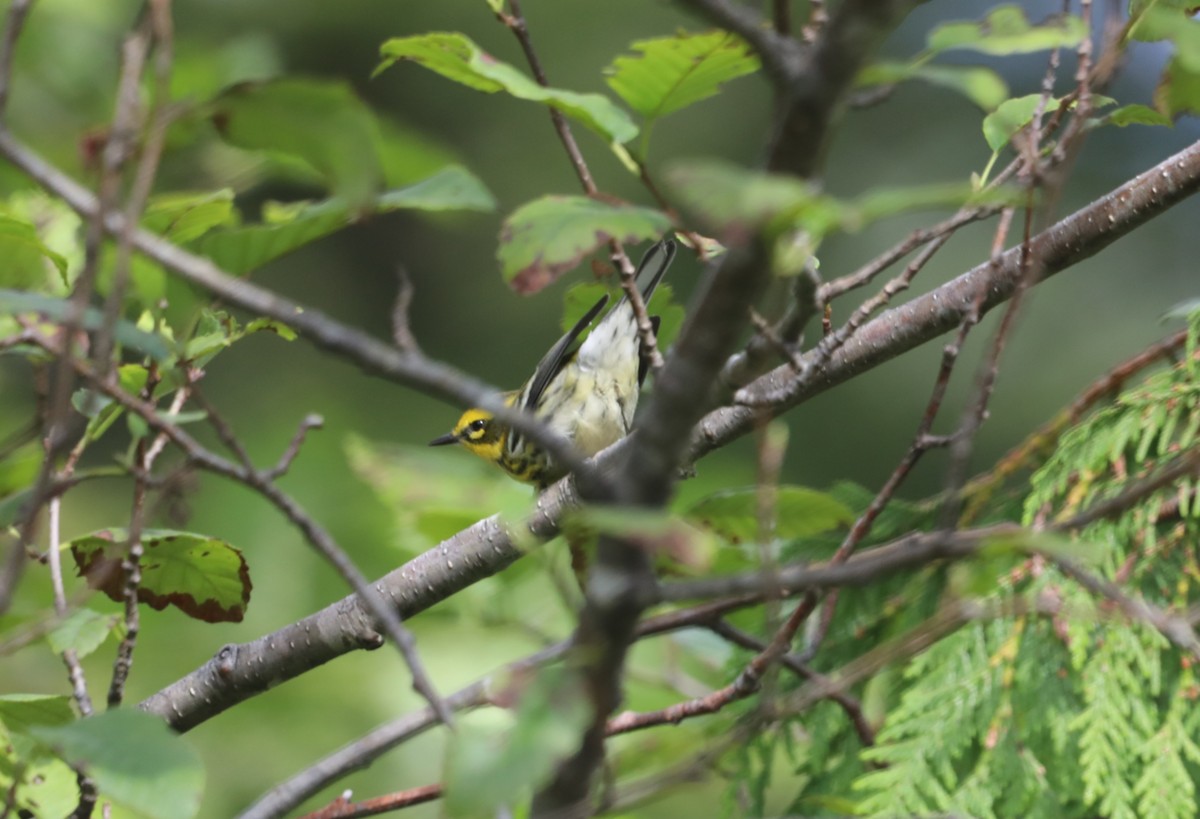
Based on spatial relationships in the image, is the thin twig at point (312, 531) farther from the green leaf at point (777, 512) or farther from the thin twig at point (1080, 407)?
the thin twig at point (1080, 407)

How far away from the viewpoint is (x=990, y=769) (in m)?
1.31

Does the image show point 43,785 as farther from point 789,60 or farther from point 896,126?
point 896,126

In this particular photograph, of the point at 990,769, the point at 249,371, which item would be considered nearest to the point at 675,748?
the point at 990,769

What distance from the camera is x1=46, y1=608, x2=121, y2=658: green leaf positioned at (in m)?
0.82

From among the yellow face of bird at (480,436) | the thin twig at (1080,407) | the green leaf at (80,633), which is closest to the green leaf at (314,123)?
the green leaf at (80,633)

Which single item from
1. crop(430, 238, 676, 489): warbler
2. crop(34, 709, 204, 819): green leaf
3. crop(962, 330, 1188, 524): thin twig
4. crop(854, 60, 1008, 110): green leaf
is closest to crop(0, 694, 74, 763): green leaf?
crop(34, 709, 204, 819): green leaf

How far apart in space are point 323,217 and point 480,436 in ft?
6.45

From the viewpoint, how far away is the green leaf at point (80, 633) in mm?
819

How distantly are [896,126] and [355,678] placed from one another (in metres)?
3.75

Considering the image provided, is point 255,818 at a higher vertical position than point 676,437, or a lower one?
lower

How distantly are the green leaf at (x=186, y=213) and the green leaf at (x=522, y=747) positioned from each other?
0.42m

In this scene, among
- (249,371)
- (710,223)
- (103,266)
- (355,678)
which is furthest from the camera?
(249,371)

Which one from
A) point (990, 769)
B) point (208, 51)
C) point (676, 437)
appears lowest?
point (990, 769)

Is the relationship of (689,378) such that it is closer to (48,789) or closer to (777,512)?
(777,512)
